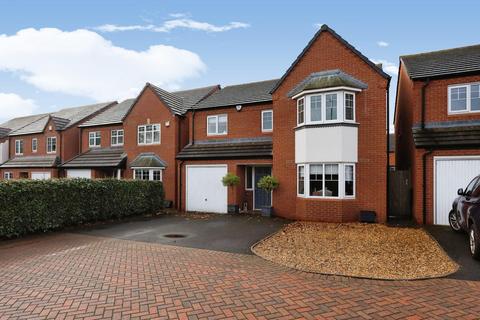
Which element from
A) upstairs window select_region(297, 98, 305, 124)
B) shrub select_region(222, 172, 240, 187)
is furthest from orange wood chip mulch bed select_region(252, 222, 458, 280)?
shrub select_region(222, 172, 240, 187)

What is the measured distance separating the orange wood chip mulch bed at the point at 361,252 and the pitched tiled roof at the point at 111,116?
734 inches

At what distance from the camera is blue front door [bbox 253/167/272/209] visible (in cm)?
1812

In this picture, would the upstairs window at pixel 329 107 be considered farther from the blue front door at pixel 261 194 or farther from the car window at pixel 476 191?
the car window at pixel 476 191

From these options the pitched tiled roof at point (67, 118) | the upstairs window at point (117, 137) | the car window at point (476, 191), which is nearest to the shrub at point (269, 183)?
the car window at point (476, 191)

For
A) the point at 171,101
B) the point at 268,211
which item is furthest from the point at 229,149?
the point at 171,101

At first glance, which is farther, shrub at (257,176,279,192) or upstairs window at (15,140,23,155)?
upstairs window at (15,140,23,155)

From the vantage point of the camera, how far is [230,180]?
17.5 m

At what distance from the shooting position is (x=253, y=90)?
2080 centimetres

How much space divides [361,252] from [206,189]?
11541 millimetres

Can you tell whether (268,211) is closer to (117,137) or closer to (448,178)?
(448,178)

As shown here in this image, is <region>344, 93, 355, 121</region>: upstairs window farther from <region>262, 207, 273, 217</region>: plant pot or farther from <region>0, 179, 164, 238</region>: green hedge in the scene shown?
<region>0, 179, 164, 238</region>: green hedge

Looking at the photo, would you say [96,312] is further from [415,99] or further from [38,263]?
[415,99]

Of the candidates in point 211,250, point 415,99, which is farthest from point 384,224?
point 211,250

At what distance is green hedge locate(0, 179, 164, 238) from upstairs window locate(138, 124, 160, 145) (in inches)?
163
